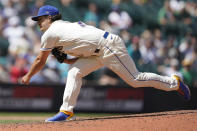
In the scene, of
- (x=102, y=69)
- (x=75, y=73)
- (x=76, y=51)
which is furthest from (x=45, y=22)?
(x=102, y=69)

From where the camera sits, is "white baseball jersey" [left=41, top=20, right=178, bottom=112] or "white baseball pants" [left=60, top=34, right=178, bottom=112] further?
"white baseball pants" [left=60, top=34, right=178, bottom=112]

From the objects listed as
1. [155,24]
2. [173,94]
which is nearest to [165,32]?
[155,24]

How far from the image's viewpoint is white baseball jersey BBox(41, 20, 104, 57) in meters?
6.61

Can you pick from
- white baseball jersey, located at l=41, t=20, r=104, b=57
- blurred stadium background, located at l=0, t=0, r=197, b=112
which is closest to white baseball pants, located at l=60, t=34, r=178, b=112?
white baseball jersey, located at l=41, t=20, r=104, b=57

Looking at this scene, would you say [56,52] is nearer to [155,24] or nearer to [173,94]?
[173,94]

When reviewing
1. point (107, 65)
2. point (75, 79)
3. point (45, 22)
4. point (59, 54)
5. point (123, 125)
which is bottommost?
point (123, 125)

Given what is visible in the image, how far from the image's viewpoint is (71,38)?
6.67m

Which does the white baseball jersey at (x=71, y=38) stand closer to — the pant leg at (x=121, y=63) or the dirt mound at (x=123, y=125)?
the pant leg at (x=121, y=63)

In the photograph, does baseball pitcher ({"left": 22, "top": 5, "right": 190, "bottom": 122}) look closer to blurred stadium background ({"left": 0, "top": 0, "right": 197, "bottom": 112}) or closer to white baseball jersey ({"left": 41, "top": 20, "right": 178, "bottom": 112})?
white baseball jersey ({"left": 41, "top": 20, "right": 178, "bottom": 112})

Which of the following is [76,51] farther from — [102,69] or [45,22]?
[102,69]

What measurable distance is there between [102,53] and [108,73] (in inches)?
249

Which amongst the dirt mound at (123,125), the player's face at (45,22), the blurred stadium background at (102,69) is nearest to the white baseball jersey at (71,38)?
the player's face at (45,22)

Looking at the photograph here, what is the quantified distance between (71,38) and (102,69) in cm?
660

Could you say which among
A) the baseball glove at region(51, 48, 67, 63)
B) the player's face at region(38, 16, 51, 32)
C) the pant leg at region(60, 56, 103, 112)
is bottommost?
the pant leg at region(60, 56, 103, 112)
